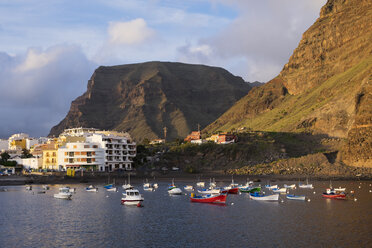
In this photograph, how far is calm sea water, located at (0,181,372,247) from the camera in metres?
54.9

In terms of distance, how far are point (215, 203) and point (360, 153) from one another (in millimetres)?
94604

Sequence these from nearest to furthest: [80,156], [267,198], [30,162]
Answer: [267,198], [80,156], [30,162]

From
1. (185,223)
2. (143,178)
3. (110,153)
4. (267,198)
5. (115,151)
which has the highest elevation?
(115,151)

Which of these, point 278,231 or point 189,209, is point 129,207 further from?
point 278,231

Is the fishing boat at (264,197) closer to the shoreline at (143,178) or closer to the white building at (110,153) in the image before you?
the shoreline at (143,178)

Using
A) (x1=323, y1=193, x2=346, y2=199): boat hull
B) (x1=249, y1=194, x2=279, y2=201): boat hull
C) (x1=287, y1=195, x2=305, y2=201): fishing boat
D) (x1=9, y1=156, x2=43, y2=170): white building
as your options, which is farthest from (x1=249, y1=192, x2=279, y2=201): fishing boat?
(x1=9, y1=156, x2=43, y2=170): white building

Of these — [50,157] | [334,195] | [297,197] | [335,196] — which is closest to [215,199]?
[297,197]

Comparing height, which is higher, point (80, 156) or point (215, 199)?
point (80, 156)

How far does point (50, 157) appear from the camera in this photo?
178625mm

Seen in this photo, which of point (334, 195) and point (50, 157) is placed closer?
point (334, 195)

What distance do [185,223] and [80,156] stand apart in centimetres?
11000

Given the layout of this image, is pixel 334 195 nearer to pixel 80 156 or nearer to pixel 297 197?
pixel 297 197

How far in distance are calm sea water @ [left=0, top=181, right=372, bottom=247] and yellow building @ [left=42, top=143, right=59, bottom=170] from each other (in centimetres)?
7542

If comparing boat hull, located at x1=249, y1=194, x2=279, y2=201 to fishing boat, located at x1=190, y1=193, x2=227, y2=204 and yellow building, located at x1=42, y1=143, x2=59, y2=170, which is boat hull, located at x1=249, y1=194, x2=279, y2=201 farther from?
yellow building, located at x1=42, y1=143, x2=59, y2=170
